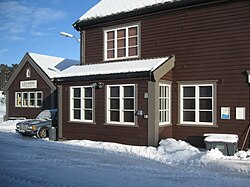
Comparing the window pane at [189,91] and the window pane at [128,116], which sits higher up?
the window pane at [189,91]

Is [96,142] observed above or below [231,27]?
below

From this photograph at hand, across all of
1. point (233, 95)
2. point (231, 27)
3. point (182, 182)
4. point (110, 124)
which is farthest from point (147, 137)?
point (231, 27)

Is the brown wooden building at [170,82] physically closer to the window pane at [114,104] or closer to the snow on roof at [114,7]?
the window pane at [114,104]

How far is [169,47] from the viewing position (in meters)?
14.3

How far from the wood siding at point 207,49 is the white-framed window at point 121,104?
64cm

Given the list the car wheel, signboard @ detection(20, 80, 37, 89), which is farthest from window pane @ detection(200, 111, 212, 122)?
signboard @ detection(20, 80, 37, 89)

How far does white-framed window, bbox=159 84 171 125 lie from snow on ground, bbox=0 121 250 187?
1212mm

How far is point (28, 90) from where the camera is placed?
2848 cm

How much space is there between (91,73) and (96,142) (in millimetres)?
3590

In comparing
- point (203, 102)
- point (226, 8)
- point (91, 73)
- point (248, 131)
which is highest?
point (226, 8)

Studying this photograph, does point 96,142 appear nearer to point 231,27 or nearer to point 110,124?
point 110,124

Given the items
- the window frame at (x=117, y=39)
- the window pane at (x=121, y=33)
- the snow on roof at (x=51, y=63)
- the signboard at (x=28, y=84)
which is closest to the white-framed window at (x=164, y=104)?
the window frame at (x=117, y=39)

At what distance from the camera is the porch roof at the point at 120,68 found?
43.2 ft

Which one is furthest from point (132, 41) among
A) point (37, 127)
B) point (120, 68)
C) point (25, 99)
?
point (25, 99)
